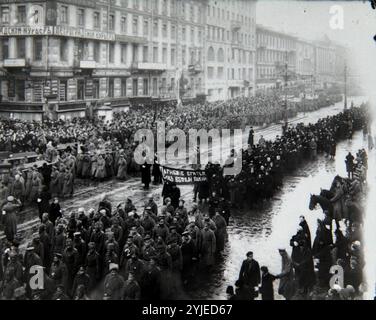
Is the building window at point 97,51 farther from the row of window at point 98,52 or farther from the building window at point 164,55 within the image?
the building window at point 164,55

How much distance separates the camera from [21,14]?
3341 centimetres

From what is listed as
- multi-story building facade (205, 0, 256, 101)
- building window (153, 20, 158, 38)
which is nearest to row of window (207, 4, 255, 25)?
multi-story building facade (205, 0, 256, 101)

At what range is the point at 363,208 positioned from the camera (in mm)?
14930

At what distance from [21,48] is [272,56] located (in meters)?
29.4

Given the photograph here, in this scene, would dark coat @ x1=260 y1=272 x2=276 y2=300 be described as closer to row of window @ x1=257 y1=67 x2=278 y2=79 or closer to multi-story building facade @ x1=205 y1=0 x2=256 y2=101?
multi-story building facade @ x1=205 y1=0 x2=256 y2=101

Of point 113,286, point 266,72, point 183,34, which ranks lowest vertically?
point 113,286

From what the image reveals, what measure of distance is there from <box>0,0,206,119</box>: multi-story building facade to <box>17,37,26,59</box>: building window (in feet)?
0.21

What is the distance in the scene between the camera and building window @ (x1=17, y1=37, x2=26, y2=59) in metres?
33.9

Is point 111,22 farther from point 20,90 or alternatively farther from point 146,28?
point 20,90

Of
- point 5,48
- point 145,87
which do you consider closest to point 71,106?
point 5,48

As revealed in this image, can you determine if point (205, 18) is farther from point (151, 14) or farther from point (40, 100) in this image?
point (40, 100)

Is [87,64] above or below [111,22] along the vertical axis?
below

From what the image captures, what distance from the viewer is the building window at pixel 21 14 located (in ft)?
109

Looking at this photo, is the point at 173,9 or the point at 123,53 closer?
the point at 123,53
